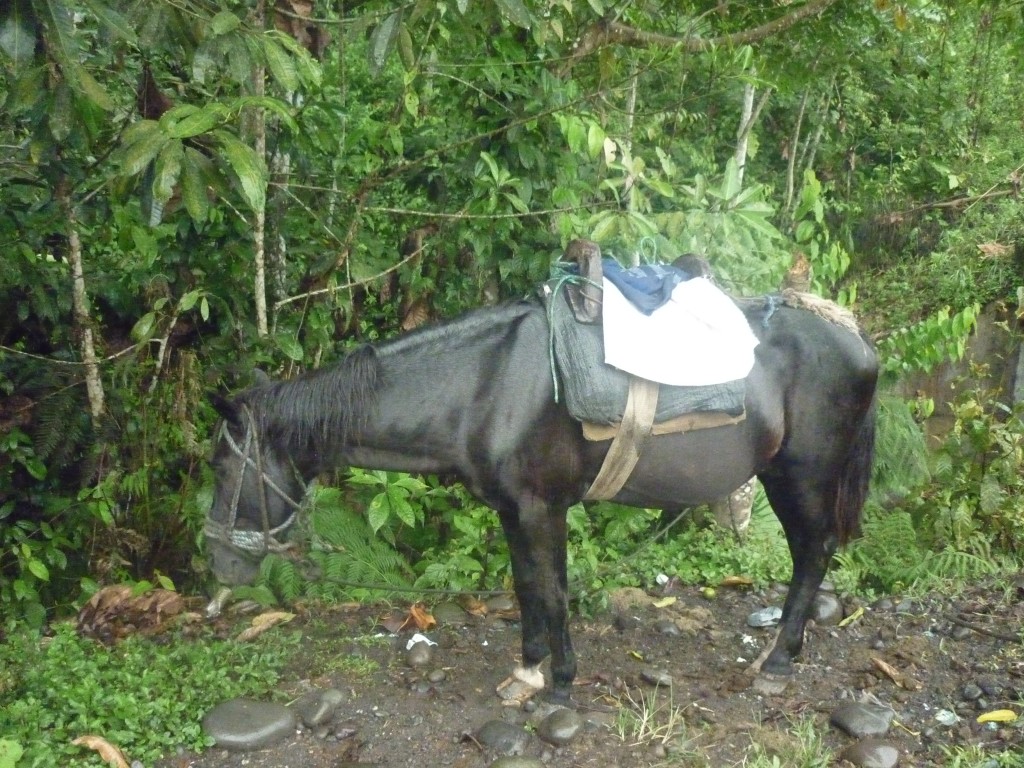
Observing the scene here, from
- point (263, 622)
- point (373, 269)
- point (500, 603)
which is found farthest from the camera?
point (373, 269)

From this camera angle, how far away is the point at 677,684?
11.8ft

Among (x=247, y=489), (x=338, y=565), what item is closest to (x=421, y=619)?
(x=338, y=565)

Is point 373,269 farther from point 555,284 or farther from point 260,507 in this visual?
point 260,507

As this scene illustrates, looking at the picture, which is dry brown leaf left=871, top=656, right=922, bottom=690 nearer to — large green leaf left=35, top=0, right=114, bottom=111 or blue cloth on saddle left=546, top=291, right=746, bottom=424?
blue cloth on saddle left=546, top=291, right=746, bottom=424

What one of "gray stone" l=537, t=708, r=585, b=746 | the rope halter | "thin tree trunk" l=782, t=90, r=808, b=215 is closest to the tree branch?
"thin tree trunk" l=782, t=90, r=808, b=215

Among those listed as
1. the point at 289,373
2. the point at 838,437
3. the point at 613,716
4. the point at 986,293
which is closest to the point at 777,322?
the point at 838,437

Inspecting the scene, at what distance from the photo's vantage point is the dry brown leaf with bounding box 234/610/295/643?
3.89m

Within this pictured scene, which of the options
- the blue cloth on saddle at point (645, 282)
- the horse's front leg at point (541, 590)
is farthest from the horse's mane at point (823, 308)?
the horse's front leg at point (541, 590)

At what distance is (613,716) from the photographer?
10.9ft

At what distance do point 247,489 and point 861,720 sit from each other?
232 cm

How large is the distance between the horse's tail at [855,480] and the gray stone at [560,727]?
1.34 meters

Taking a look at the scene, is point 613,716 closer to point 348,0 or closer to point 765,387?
point 765,387

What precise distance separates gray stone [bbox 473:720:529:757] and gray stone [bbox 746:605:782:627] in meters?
1.48

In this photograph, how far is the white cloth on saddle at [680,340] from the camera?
3.03 m
